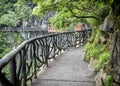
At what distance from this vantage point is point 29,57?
20.2 ft

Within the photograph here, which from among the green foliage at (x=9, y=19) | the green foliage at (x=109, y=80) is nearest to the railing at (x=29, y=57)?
the green foliage at (x=109, y=80)

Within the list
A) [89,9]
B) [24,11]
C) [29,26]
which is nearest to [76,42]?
[89,9]

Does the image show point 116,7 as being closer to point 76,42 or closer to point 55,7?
point 55,7

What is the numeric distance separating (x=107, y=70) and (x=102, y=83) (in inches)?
12.7

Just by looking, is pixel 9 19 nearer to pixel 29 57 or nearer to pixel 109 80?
pixel 29 57

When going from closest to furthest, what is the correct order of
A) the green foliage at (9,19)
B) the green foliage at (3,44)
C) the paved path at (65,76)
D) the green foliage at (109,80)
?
the green foliage at (109,80) → the paved path at (65,76) → the green foliage at (3,44) → the green foliage at (9,19)

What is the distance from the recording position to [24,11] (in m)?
35.8

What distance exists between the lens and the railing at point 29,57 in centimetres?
337

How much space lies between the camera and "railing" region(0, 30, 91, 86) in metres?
3.37

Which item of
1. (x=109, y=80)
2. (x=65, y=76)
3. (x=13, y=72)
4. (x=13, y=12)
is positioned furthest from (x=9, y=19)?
(x=13, y=72)

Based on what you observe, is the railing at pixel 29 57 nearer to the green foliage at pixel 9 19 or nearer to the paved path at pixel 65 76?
the paved path at pixel 65 76

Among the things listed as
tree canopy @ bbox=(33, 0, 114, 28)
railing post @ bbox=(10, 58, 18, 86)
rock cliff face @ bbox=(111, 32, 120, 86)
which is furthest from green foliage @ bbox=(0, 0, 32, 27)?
railing post @ bbox=(10, 58, 18, 86)

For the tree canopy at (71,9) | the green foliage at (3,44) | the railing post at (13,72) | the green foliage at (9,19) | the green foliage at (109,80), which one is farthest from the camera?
the green foliage at (9,19)

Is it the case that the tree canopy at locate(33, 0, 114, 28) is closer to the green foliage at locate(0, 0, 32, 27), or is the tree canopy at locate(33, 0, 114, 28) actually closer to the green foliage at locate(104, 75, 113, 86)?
the green foliage at locate(104, 75, 113, 86)
